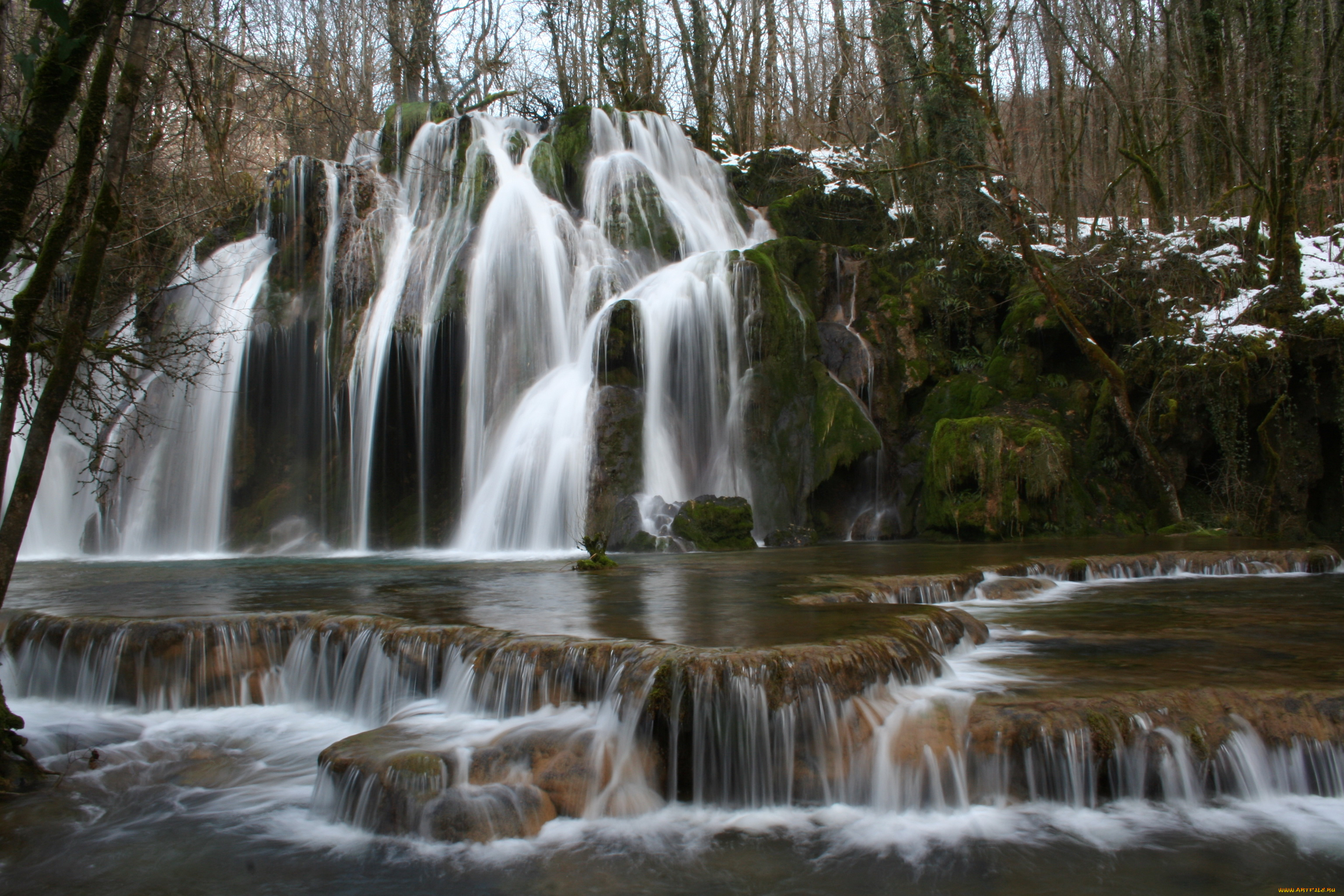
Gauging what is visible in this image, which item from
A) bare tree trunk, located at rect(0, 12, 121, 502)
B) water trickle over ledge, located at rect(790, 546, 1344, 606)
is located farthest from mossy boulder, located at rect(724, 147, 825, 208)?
bare tree trunk, located at rect(0, 12, 121, 502)

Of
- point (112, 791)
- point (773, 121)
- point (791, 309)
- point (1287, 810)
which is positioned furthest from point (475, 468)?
point (773, 121)

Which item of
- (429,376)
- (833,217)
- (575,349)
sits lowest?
Answer: (429,376)

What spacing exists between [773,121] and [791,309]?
15917mm

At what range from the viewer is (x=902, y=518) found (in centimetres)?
1464

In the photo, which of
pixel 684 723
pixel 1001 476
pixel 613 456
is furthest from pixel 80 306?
pixel 1001 476

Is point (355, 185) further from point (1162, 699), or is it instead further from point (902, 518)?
point (1162, 699)

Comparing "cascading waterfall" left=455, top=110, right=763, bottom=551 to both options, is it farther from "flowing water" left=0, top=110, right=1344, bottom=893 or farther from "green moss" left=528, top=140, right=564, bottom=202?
"flowing water" left=0, top=110, right=1344, bottom=893

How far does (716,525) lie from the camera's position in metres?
12.6

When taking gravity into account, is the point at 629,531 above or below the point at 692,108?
below

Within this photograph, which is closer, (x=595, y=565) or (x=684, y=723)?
(x=684, y=723)

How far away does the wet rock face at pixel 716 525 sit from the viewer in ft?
40.9

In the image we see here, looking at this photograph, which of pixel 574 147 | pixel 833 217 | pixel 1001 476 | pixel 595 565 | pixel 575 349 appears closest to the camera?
pixel 595 565

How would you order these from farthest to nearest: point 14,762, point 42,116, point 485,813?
point 14,762
point 485,813
point 42,116

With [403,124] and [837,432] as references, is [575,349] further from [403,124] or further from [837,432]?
[403,124]
